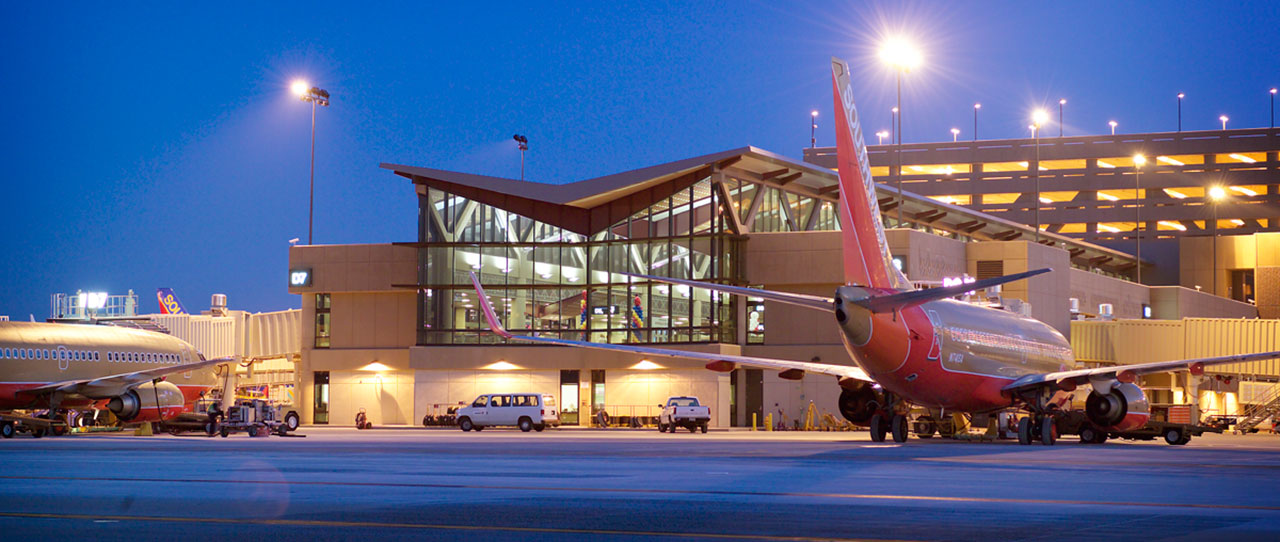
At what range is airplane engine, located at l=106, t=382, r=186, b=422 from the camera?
142 feet

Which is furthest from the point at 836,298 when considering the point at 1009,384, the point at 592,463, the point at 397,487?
the point at 397,487

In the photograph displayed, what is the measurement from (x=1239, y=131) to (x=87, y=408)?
106 m

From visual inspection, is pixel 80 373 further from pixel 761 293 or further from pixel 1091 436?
pixel 1091 436

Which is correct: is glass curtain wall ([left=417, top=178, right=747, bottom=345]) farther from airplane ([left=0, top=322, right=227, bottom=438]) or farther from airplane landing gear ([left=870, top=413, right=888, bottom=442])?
airplane landing gear ([left=870, top=413, right=888, bottom=442])

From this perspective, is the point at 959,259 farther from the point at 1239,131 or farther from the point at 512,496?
the point at 1239,131

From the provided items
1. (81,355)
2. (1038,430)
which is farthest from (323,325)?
(1038,430)

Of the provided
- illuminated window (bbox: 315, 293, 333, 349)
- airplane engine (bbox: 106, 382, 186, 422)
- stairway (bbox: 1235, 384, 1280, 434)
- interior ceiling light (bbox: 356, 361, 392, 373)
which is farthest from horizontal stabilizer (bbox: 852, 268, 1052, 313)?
illuminated window (bbox: 315, 293, 333, 349)

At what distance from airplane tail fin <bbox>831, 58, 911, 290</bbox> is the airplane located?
24.2m

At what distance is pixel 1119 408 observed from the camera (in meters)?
33.2

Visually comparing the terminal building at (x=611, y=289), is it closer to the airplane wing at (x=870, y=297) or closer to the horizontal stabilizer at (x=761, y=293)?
the airplane wing at (x=870, y=297)

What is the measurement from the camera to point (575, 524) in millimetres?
10844

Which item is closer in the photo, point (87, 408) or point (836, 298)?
point (836, 298)

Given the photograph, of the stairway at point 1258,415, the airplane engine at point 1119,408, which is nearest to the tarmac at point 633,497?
the airplane engine at point 1119,408

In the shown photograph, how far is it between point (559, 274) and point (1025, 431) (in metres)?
30.6
